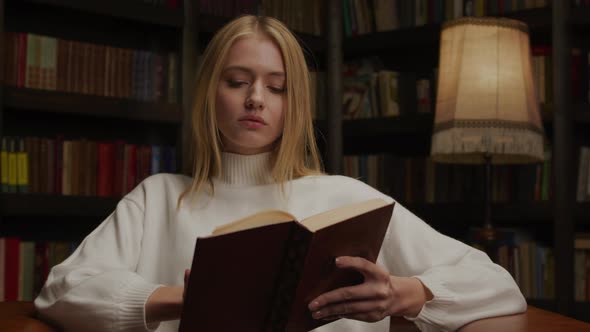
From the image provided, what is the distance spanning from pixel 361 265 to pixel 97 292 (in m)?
0.42

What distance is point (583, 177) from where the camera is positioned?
2.61m

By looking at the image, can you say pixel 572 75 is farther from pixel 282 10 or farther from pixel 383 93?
pixel 282 10

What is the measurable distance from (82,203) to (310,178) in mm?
1392

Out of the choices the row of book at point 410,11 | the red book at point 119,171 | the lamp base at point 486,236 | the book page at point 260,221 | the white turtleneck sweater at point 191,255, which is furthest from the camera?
the row of book at point 410,11

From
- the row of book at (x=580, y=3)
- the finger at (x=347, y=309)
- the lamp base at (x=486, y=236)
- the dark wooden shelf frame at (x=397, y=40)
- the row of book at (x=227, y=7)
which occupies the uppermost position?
the row of book at (x=227, y=7)

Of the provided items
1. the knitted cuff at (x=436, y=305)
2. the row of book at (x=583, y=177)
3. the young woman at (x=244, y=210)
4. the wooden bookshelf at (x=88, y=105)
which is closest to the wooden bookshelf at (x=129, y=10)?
the wooden bookshelf at (x=88, y=105)

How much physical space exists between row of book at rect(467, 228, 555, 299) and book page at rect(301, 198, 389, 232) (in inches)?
65.8

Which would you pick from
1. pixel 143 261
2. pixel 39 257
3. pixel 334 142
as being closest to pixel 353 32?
pixel 334 142

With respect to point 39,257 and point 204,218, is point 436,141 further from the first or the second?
point 39,257

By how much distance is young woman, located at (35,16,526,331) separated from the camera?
1.15 meters

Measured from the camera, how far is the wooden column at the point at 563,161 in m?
2.57

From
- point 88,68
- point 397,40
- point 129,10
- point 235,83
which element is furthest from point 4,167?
point 397,40

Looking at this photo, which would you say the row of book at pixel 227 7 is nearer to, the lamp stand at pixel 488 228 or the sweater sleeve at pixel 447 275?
the lamp stand at pixel 488 228

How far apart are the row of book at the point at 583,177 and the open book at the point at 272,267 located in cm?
182
